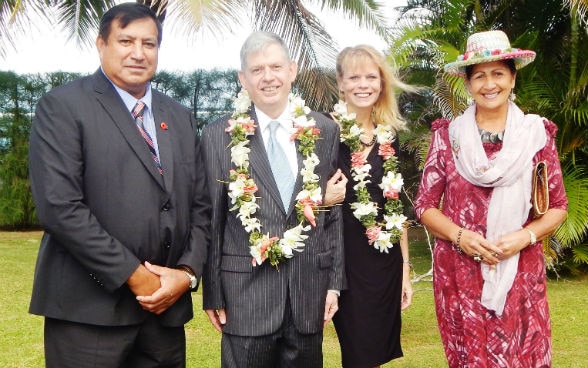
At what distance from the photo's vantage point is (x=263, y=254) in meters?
3.43

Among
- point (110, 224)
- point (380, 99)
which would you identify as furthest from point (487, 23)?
point (110, 224)

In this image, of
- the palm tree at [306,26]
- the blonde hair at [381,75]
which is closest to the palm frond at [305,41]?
the palm tree at [306,26]

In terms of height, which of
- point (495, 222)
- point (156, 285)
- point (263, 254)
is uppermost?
point (495, 222)

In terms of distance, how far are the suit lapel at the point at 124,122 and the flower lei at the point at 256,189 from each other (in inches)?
16.8

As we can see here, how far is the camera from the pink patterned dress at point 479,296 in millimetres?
3611

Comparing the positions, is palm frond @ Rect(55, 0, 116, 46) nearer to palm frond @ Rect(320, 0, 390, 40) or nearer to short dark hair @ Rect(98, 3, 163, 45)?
palm frond @ Rect(320, 0, 390, 40)

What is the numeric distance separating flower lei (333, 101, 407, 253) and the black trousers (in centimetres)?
149

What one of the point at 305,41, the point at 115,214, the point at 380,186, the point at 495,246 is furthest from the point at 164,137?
the point at 305,41

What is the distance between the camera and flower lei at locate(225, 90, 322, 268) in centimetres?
346

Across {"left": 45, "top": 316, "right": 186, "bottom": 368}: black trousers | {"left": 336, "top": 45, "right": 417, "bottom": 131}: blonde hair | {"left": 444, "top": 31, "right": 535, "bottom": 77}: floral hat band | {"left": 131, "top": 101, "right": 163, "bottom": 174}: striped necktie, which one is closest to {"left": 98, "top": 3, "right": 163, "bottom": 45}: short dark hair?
{"left": 131, "top": 101, "right": 163, "bottom": 174}: striped necktie

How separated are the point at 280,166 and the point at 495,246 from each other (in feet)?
3.87

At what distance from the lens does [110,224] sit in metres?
3.16

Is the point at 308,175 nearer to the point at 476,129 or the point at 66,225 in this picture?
the point at 476,129

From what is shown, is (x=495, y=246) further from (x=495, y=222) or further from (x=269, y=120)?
(x=269, y=120)
